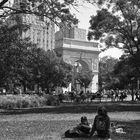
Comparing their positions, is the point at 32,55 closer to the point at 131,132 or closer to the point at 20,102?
the point at 20,102

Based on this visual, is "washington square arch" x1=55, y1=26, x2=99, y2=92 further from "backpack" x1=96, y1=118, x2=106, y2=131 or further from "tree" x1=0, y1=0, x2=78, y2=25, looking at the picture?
"backpack" x1=96, y1=118, x2=106, y2=131

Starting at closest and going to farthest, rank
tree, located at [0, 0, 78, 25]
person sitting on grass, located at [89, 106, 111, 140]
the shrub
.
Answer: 1. person sitting on grass, located at [89, 106, 111, 140]
2. tree, located at [0, 0, 78, 25]
3. the shrub

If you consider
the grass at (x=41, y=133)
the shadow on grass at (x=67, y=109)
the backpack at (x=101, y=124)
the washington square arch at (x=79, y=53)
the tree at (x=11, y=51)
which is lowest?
the grass at (x=41, y=133)

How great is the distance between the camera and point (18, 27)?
67.8 ft

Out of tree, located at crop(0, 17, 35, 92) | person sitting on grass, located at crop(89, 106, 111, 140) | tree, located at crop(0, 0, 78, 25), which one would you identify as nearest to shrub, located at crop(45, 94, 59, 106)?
tree, located at crop(0, 17, 35, 92)

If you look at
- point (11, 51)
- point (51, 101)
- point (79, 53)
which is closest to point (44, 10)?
point (11, 51)

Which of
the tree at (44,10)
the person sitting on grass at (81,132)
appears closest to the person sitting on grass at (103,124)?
the person sitting on grass at (81,132)

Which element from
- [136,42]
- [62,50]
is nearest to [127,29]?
[136,42]

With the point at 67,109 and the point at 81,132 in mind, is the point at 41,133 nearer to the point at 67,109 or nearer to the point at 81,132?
the point at 81,132

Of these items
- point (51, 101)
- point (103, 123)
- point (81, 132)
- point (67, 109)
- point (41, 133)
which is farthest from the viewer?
point (51, 101)

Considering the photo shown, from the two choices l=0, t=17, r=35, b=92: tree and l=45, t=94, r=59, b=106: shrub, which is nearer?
l=0, t=17, r=35, b=92: tree

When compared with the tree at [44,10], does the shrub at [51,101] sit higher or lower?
lower

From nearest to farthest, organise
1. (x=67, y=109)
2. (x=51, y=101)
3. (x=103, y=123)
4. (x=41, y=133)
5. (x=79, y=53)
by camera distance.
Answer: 1. (x=103, y=123)
2. (x=41, y=133)
3. (x=67, y=109)
4. (x=51, y=101)
5. (x=79, y=53)

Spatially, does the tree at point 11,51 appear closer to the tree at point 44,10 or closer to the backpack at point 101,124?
the tree at point 44,10
